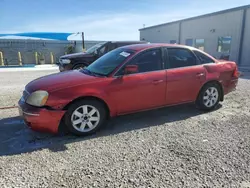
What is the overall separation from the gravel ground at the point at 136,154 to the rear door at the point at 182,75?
493mm

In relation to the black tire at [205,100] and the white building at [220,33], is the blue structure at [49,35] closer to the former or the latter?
the white building at [220,33]

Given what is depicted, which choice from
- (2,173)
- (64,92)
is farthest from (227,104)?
(2,173)

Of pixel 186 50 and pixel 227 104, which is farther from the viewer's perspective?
pixel 227 104

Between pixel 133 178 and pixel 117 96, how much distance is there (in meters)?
1.62

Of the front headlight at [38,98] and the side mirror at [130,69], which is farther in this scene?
the side mirror at [130,69]

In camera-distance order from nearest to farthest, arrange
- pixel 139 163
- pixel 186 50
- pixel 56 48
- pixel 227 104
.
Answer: pixel 139 163 → pixel 186 50 → pixel 227 104 → pixel 56 48

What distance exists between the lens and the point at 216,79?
4727 millimetres

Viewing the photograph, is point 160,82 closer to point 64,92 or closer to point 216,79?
point 216,79

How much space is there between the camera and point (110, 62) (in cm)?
427

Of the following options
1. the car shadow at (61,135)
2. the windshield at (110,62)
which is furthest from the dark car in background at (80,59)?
the car shadow at (61,135)

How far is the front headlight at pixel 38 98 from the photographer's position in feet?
10.9

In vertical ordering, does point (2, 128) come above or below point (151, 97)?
below

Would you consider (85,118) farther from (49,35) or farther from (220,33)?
(49,35)

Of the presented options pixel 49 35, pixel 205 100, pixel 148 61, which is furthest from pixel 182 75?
pixel 49 35
